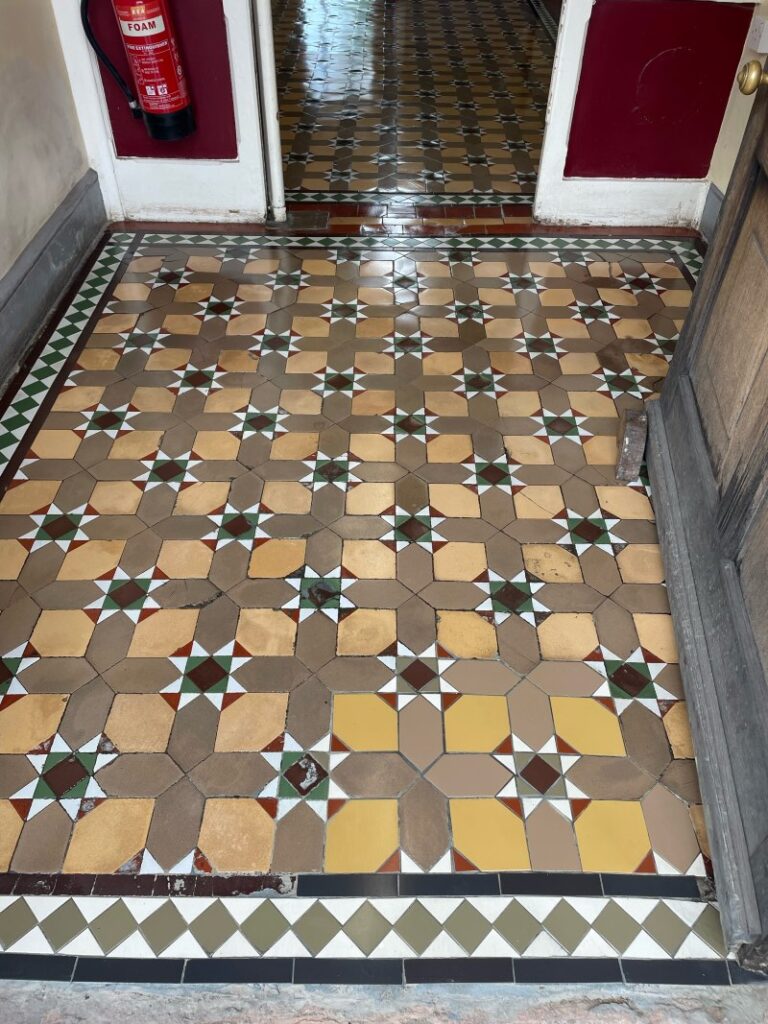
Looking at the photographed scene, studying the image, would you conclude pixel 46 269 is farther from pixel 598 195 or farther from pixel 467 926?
pixel 467 926

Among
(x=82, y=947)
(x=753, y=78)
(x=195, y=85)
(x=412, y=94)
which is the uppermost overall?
(x=753, y=78)

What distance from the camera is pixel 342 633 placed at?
2686mm

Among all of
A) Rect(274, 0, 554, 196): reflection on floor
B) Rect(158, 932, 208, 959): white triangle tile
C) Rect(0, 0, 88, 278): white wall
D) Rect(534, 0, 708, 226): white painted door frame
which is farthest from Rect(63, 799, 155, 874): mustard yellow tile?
Rect(274, 0, 554, 196): reflection on floor

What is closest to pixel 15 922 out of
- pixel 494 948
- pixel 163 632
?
pixel 163 632

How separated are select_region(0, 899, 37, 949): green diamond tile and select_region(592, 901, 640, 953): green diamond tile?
138cm

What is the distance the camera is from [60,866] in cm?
215

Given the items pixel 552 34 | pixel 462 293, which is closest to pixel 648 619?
pixel 462 293

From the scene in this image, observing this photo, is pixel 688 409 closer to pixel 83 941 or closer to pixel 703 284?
pixel 703 284

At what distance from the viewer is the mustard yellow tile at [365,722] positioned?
2.41 m

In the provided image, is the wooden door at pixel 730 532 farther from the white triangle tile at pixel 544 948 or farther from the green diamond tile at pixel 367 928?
the green diamond tile at pixel 367 928

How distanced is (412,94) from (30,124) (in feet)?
11.9

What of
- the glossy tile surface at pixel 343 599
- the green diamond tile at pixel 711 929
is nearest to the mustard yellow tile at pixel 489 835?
the glossy tile surface at pixel 343 599

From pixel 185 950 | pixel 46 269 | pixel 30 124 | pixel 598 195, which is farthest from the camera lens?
pixel 598 195

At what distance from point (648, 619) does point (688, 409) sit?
705 millimetres
